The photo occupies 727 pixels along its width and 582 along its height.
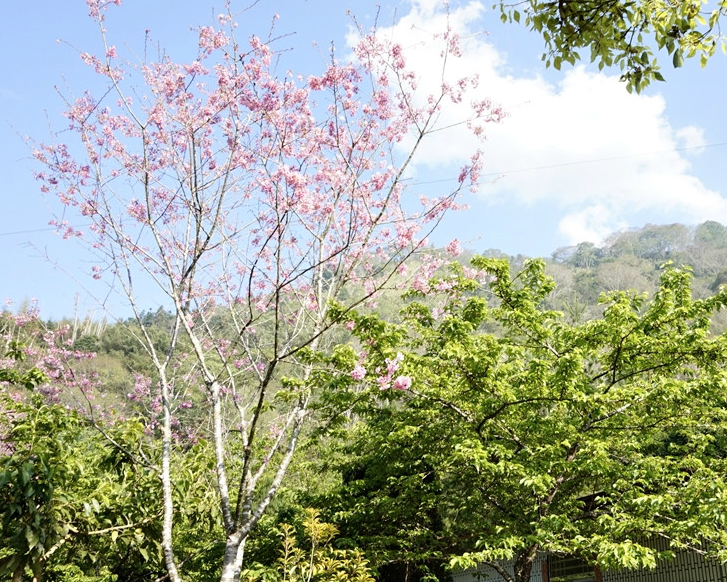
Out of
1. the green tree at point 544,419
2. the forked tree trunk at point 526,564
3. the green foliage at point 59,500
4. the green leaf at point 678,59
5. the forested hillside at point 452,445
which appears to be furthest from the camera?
the forked tree trunk at point 526,564

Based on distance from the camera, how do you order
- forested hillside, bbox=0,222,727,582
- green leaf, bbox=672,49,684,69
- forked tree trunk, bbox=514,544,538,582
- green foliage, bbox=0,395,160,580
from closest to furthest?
green leaf, bbox=672,49,684,69 < green foliage, bbox=0,395,160,580 < forested hillside, bbox=0,222,727,582 < forked tree trunk, bbox=514,544,538,582

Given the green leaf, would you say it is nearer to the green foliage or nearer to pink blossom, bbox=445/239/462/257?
pink blossom, bbox=445/239/462/257

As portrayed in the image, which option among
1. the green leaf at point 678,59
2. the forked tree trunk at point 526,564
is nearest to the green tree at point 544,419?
the forked tree trunk at point 526,564

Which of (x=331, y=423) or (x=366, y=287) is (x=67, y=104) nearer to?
(x=366, y=287)

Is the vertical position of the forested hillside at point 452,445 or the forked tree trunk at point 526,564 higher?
the forested hillside at point 452,445

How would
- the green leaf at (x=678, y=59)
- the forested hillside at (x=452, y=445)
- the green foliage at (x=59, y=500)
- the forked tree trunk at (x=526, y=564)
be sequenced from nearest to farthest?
the green leaf at (x=678, y=59), the green foliage at (x=59, y=500), the forested hillside at (x=452, y=445), the forked tree trunk at (x=526, y=564)

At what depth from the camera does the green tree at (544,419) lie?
22.9 feet

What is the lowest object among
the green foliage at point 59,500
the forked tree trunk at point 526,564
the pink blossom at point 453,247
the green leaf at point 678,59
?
the forked tree trunk at point 526,564

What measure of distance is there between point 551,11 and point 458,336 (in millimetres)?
4676

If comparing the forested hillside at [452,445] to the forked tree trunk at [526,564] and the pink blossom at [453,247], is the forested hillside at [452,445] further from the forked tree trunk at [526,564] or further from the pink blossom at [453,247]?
the pink blossom at [453,247]

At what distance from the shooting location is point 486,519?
8.39 m

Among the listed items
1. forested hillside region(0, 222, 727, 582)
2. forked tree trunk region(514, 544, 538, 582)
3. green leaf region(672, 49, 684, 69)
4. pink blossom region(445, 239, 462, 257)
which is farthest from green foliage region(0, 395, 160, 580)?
green leaf region(672, 49, 684, 69)

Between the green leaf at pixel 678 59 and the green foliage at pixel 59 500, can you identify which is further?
the green foliage at pixel 59 500

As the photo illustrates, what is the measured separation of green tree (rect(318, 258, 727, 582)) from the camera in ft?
22.9
